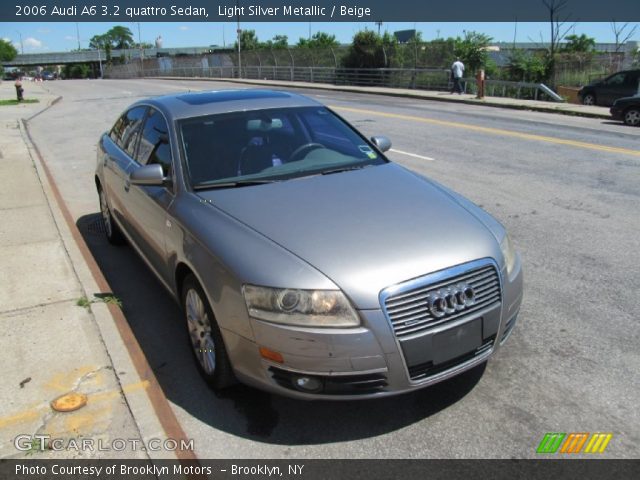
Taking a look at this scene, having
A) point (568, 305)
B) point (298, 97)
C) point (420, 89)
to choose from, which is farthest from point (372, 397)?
point (420, 89)

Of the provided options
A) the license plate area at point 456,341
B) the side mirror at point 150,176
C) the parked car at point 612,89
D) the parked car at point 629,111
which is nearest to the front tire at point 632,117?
the parked car at point 629,111

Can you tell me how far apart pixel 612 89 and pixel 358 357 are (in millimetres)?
21676

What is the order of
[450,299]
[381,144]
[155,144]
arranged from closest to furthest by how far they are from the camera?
1. [450,299]
2. [155,144]
3. [381,144]

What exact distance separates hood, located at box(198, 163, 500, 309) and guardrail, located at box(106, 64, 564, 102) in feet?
70.7

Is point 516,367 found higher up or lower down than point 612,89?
lower down

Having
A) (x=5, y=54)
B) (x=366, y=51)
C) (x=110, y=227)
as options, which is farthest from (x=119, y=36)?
(x=110, y=227)

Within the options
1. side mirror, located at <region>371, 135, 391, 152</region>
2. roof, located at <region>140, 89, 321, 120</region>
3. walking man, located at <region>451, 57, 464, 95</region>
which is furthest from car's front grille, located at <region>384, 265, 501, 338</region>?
walking man, located at <region>451, 57, 464, 95</region>

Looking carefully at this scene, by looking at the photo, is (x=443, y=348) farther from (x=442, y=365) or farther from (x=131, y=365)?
(x=131, y=365)

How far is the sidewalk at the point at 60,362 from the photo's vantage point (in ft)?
9.80

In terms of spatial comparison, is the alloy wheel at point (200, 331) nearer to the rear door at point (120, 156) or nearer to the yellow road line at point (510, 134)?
the rear door at point (120, 156)

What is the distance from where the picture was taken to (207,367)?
3.41 m

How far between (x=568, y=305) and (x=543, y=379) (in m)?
1.17

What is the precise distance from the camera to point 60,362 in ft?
12.0

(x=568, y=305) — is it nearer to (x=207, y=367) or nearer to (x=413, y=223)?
(x=413, y=223)
